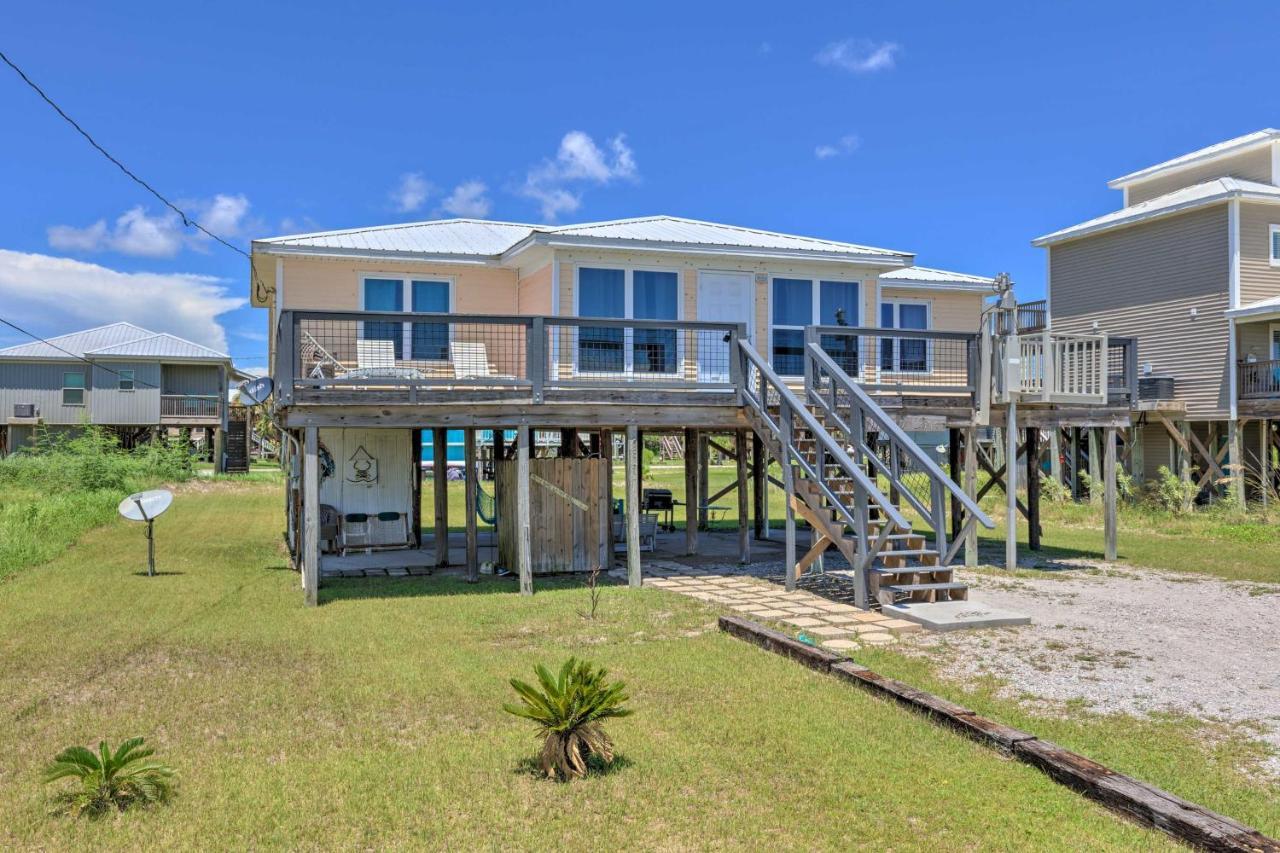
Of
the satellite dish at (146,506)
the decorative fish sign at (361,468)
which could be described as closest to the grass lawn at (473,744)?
the satellite dish at (146,506)

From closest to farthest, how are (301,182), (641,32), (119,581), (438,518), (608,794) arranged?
1. (608,794)
2. (119,581)
3. (438,518)
4. (641,32)
5. (301,182)

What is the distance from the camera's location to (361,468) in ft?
53.9

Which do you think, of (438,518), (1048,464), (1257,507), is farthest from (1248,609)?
(1048,464)

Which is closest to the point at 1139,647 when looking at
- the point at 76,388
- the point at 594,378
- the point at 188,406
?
the point at 594,378

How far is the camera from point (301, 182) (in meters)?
38.6

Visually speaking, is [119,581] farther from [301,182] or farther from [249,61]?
[301,182]

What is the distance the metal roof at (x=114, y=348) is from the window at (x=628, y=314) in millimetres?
29739

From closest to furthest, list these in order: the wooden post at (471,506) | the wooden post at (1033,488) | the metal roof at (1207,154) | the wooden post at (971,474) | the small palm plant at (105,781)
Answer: the small palm plant at (105,781), the wooden post at (471,506), the wooden post at (971,474), the wooden post at (1033,488), the metal roof at (1207,154)

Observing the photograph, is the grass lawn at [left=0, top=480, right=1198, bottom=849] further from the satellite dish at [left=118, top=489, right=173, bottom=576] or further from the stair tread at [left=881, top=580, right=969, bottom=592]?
the satellite dish at [left=118, top=489, right=173, bottom=576]

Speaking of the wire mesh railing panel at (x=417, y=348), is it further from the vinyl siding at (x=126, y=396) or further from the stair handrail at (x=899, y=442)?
the vinyl siding at (x=126, y=396)

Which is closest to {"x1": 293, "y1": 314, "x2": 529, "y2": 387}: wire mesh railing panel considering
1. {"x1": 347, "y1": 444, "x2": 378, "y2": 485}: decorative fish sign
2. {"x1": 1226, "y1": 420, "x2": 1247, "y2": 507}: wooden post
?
{"x1": 347, "y1": 444, "x2": 378, "y2": 485}: decorative fish sign

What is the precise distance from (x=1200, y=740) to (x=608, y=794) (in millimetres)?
3519

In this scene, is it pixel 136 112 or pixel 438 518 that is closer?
pixel 438 518

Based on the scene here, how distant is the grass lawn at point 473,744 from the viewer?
443cm
